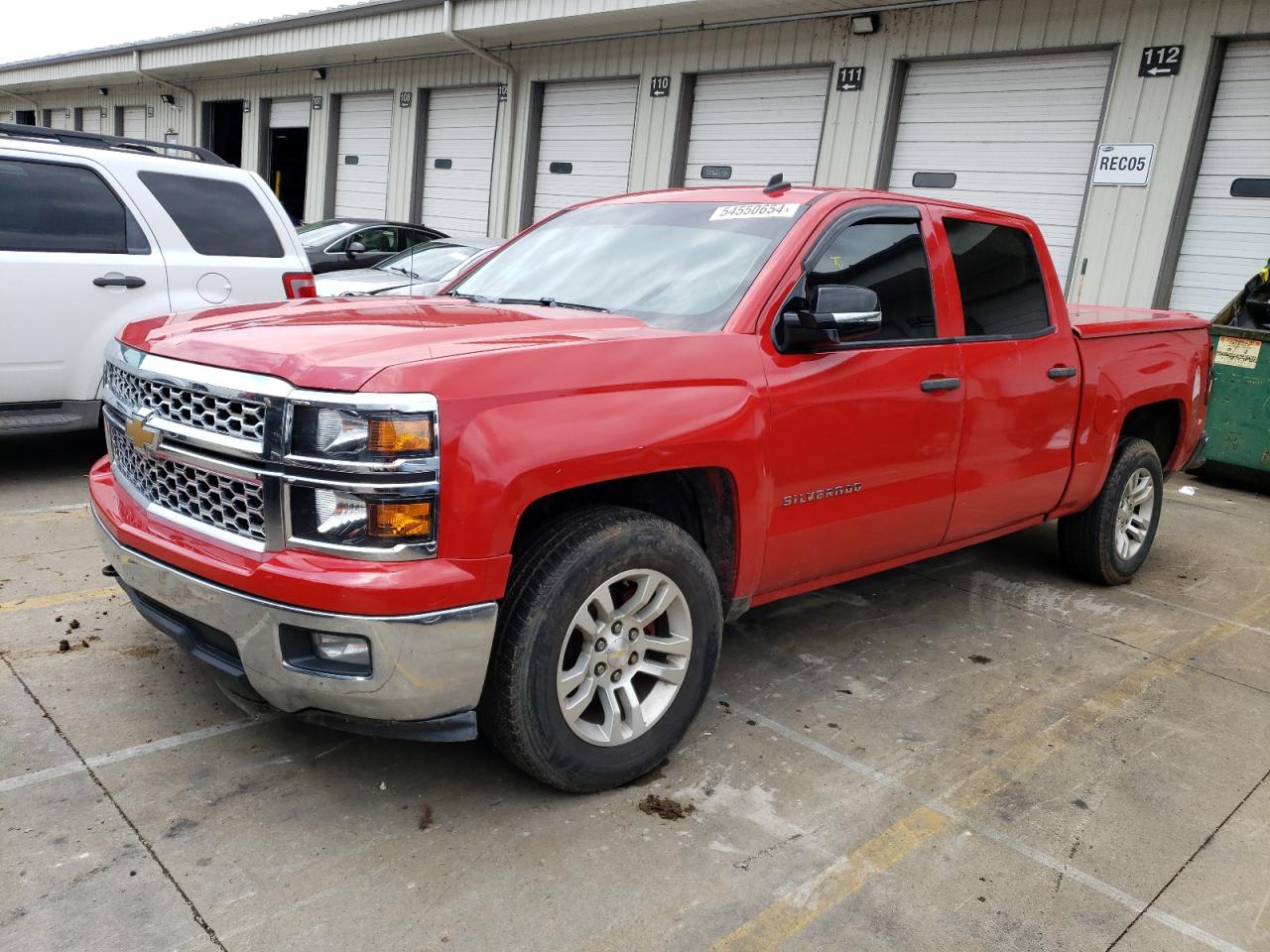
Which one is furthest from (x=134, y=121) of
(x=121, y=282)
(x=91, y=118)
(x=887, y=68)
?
(x=121, y=282)

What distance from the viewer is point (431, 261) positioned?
10.6 m

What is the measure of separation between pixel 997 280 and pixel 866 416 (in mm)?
1264

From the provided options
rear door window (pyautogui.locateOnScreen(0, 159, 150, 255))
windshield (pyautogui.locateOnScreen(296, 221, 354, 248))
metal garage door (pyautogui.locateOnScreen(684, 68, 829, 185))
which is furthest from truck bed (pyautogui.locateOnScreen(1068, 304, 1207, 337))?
windshield (pyautogui.locateOnScreen(296, 221, 354, 248))

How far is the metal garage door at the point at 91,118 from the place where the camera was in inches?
1113

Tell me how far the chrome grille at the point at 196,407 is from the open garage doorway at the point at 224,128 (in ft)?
75.2

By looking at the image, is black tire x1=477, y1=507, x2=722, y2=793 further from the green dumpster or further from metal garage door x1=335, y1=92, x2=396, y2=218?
metal garage door x1=335, y1=92, x2=396, y2=218

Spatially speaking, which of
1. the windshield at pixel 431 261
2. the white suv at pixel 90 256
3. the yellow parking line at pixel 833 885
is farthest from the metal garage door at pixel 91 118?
the yellow parking line at pixel 833 885

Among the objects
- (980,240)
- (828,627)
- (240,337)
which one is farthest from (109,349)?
(980,240)

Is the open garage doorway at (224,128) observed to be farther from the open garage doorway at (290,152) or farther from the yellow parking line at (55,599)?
the yellow parking line at (55,599)

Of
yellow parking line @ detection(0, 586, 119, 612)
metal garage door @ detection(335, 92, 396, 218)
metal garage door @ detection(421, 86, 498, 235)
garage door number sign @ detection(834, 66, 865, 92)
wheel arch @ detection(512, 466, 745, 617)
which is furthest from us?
metal garage door @ detection(335, 92, 396, 218)

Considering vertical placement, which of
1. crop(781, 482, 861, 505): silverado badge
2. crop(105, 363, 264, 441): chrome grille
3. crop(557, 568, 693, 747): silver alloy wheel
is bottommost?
crop(557, 568, 693, 747): silver alloy wheel

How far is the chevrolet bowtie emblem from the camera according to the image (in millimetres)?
2926

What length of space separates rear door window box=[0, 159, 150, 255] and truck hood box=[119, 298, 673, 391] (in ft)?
9.32

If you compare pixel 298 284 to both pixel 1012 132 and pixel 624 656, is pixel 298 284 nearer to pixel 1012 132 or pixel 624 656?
pixel 624 656
